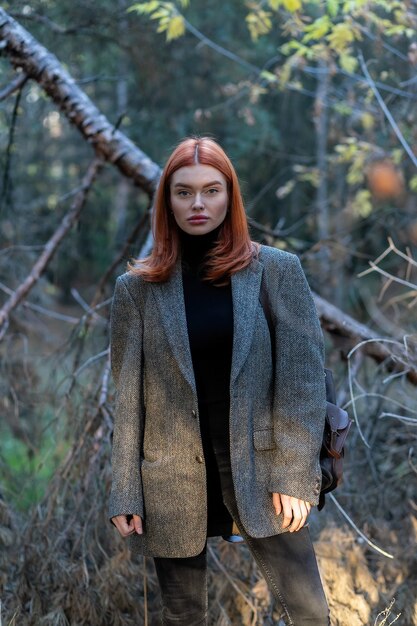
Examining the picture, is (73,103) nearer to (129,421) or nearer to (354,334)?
(354,334)

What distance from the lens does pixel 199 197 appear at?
2.50 m

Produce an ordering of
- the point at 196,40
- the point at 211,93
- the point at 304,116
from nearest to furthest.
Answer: the point at 196,40
the point at 211,93
the point at 304,116

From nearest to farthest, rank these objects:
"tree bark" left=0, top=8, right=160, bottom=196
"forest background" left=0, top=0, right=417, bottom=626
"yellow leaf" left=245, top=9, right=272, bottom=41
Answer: "forest background" left=0, top=0, right=417, bottom=626, "tree bark" left=0, top=8, right=160, bottom=196, "yellow leaf" left=245, top=9, right=272, bottom=41

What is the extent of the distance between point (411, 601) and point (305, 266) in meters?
2.28

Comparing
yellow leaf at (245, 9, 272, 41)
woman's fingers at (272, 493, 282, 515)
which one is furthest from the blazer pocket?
yellow leaf at (245, 9, 272, 41)

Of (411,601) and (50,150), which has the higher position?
(411,601)

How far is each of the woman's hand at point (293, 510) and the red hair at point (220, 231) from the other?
2.33 ft

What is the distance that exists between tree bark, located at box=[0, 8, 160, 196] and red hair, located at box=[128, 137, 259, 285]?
1.70m

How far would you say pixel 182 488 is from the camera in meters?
2.50

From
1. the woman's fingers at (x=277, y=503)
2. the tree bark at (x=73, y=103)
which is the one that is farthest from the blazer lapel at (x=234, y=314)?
the tree bark at (x=73, y=103)

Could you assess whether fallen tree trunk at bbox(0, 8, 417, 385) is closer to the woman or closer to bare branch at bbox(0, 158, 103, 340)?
bare branch at bbox(0, 158, 103, 340)

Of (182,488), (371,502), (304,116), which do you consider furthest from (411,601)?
(304,116)

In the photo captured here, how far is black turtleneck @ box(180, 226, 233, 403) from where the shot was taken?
2.50 meters

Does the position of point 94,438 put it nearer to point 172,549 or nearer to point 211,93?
point 172,549
